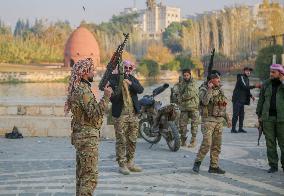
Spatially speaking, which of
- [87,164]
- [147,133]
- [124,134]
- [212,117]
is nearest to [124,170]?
[124,134]

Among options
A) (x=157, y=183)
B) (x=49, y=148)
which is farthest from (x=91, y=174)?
(x=49, y=148)

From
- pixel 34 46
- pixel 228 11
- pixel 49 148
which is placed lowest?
pixel 49 148

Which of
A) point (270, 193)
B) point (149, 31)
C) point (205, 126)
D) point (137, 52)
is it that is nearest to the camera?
point (270, 193)

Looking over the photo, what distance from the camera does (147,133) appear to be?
10.2 metres

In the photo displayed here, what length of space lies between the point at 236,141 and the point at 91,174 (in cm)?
660

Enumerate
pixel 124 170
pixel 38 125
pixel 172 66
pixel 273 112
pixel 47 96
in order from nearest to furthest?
pixel 124 170, pixel 273 112, pixel 38 125, pixel 47 96, pixel 172 66

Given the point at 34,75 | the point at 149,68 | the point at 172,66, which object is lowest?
the point at 34,75

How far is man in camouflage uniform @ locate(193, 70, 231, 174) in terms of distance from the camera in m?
7.12

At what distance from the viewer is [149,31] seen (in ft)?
607

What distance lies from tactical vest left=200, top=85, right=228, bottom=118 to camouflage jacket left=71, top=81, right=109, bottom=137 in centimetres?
275

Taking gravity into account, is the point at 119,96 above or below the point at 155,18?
below

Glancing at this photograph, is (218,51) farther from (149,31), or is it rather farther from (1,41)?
(149,31)

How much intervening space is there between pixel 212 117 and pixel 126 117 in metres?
1.29

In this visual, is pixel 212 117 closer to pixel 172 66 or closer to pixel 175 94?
pixel 175 94
